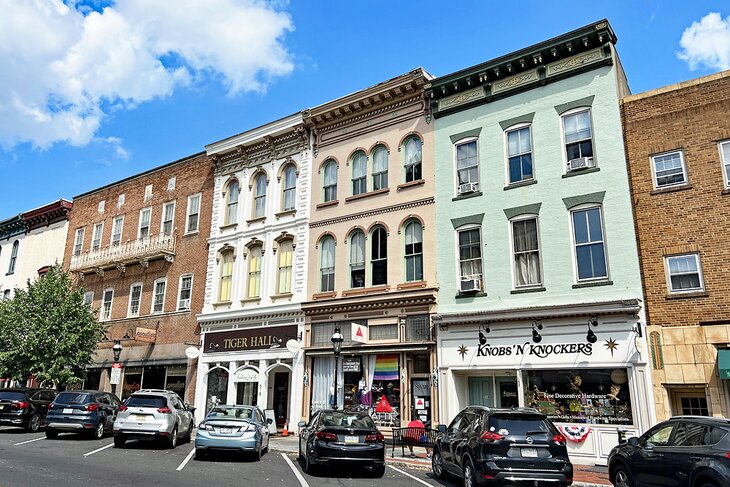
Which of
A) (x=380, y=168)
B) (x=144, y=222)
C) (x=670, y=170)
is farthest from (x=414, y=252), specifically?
(x=144, y=222)

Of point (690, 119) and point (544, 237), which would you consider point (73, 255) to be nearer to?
point (544, 237)

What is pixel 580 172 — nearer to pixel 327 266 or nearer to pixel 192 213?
pixel 327 266

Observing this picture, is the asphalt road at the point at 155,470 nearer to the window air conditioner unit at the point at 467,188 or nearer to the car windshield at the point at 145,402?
the car windshield at the point at 145,402

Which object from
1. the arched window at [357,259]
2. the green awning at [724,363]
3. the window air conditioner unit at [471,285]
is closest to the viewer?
the green awning at [724,363]

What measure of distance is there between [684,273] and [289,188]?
53.2ft

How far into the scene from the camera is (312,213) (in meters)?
24.8

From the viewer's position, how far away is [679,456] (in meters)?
9.02

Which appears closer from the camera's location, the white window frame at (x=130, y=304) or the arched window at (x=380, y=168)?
the arched window at (x=380, y=168)

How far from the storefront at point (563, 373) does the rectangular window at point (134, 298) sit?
59.1ft

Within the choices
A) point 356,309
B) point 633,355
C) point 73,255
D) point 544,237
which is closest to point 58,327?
point 73,255

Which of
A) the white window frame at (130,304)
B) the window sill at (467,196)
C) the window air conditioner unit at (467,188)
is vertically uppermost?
the window air conditioner unit at (467,188)

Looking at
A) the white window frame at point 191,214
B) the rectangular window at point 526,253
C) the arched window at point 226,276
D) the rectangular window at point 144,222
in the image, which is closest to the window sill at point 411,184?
the rectangular window at point 526,253

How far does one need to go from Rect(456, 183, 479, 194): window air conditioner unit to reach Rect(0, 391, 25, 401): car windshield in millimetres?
17555

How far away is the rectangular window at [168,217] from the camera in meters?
30.1
